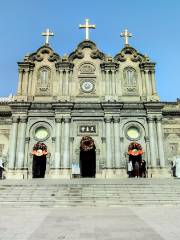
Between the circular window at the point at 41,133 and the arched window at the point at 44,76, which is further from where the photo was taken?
the arched window at the point at 44,76

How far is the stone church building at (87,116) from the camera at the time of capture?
25984 millimetres

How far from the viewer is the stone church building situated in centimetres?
2598

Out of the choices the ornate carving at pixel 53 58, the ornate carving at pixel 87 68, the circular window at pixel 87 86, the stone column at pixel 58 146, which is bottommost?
the stone column at pixel 58 146

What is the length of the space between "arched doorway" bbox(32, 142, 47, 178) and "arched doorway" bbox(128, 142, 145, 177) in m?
9.17

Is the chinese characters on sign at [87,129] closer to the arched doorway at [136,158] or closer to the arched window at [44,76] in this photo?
the arched doorway at [136,158]

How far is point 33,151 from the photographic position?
26.3 m

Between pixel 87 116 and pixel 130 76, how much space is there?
24.3 feet

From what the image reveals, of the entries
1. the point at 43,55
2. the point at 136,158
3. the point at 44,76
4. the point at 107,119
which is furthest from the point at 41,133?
the point at 136,158

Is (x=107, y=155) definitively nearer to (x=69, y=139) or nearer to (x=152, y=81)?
(x=69, y=139)

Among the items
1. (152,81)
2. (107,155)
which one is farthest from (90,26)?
(107,155)

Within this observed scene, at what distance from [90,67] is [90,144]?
31.2ft

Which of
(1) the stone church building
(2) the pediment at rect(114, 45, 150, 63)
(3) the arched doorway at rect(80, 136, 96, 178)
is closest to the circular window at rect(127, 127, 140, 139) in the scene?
(1) the stone church building

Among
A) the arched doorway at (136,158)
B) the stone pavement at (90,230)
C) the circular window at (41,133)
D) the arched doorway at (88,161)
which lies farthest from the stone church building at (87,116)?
the stone pavement at (90,230)

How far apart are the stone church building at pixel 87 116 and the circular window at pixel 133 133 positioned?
0.36ft
